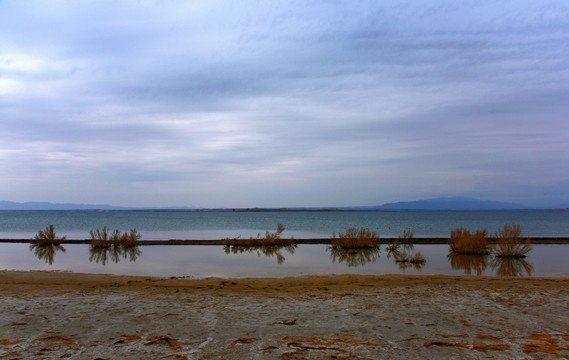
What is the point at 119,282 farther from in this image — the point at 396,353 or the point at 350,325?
the point at 396,353

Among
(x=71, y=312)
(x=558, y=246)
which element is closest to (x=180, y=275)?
(x=71, y=312)

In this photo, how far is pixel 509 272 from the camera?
41.2 feet

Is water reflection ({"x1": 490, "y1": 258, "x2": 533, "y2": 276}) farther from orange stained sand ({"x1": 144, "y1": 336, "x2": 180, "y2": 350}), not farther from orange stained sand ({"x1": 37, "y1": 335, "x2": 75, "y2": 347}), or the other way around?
orange stained sand ({"x1": 37, "y1": 335, "x2": 75, "y2": 347})

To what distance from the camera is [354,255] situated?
56.6 feet

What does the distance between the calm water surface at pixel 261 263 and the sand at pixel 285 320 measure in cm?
339

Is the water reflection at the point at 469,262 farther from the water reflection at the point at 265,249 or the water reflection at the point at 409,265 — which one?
the water reflection at the point at 265,249

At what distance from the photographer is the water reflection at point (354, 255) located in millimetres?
15172

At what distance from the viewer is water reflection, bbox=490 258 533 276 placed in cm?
1238

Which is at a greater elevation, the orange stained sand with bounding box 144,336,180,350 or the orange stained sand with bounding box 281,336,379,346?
the orange stained sand with bounding box 281,336,379,346

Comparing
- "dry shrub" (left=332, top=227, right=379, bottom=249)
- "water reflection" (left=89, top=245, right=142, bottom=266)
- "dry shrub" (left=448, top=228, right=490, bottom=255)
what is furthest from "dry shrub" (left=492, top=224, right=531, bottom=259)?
"water reflection" (left=89, top=245, right=142, bottom=266)

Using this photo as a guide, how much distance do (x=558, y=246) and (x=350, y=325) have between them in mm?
21034

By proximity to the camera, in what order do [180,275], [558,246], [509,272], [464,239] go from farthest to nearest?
[558,246]
[464,239]
[509,272]
[180,275]

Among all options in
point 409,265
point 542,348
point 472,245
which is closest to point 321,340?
point 542,348

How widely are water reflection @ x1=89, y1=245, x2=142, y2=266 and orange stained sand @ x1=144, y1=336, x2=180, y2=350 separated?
1101 centimetres
